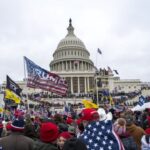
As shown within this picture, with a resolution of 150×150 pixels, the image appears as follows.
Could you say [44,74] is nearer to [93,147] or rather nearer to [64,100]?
[93,147]

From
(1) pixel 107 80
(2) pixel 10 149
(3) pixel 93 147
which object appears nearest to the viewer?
(3) pixel 93 147

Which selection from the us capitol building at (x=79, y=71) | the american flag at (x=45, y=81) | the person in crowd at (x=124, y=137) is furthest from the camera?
the us capitol building at (x=79, y=71)

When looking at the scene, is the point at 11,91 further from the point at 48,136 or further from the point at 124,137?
the point at 48,136

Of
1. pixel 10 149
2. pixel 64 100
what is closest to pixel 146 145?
pixel 10 149

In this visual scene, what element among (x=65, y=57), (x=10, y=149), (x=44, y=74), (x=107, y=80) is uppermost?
(x=65, y=57)

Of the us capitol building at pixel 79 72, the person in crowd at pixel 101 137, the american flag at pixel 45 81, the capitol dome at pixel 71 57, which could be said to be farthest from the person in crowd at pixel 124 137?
the capitol dome at pixel 71 57

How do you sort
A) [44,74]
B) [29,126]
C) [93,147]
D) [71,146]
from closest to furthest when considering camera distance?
[71,146] → [93,147] → [29,126] → [44,74]

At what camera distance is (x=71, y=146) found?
5004mm

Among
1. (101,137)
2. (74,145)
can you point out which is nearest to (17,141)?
(101,137)

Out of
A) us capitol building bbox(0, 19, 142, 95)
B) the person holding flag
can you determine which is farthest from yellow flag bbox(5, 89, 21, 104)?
us capitol building bbox(0, 19, 142, 95)

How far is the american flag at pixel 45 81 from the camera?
22375mm

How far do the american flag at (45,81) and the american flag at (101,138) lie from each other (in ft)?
52.4

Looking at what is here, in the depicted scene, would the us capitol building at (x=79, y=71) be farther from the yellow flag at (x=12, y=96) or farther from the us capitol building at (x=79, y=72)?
the yellow flag at (x=12, y=96)

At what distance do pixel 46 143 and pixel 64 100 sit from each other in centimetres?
7504
